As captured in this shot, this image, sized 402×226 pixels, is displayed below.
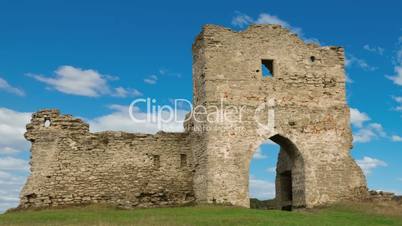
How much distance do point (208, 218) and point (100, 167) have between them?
726 cm

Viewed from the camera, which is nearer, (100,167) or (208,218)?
(208,218)

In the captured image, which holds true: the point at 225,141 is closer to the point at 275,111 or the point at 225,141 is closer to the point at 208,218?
the point at 275,111

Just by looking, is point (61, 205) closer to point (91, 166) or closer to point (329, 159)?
point (91, 166)

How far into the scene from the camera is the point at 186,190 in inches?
920

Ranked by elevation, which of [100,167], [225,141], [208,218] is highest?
→ [225,141]

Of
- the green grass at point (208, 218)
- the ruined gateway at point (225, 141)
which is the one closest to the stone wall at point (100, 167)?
the ruined gateway at point (225, 141)

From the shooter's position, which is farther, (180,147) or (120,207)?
(180,147)

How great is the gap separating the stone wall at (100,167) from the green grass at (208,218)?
177 cm

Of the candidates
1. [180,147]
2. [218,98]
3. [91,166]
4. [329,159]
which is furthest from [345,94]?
[91,166]

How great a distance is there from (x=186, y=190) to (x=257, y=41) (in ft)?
20.9

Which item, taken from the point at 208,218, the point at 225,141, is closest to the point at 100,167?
the point at 225,141

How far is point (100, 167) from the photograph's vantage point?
23031mm

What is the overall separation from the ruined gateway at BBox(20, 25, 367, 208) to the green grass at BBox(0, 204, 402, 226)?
192cm

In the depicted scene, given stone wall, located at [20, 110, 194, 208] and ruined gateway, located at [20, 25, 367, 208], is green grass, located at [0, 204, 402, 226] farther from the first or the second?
ruined gateway, located at [20, 25, 367, 208]
